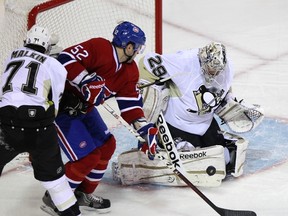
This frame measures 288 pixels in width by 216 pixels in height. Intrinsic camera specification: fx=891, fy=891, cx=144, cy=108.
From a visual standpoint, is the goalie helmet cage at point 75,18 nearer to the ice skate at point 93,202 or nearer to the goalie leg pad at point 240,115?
the goalie leg pad at point 240,115

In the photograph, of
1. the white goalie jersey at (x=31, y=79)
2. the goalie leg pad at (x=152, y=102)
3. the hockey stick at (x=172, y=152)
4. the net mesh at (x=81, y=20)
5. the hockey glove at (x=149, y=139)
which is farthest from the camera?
the net mesh at (x=81, y=20)

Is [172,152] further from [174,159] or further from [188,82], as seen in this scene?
[188,82]

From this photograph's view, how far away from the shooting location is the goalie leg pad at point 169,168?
3.98m

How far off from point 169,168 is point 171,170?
0.01 meters

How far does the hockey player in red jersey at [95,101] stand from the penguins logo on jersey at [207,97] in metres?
0.39

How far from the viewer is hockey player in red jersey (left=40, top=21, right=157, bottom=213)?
11.6 feet

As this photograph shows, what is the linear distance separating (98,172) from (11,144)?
0.54 metres

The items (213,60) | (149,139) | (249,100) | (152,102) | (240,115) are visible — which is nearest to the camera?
(149,139)

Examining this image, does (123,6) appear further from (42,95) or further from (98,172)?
(42,95)

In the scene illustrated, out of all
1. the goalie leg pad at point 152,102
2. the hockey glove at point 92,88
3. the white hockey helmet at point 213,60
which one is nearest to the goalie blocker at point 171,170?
the goalie leg pad at point 152,102

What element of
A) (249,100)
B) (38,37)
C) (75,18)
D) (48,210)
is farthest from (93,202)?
(249,100)

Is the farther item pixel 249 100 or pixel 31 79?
pixel 249 100

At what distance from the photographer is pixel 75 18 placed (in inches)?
184

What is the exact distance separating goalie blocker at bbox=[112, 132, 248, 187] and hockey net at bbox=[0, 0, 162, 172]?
44 centimetres
